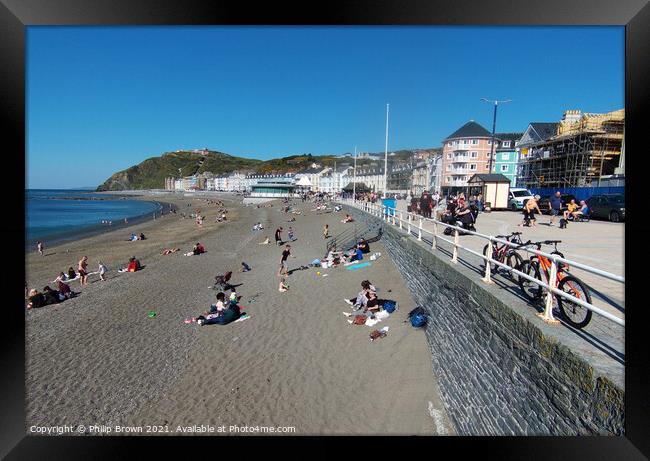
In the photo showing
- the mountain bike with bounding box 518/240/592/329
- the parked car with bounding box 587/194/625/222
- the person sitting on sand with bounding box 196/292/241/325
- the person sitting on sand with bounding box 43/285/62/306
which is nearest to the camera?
the mountain bike with bounding box 518/240/592/329

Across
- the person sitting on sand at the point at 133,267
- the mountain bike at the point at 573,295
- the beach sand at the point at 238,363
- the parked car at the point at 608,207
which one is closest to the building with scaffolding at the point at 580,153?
the parked car at the point at 608,207

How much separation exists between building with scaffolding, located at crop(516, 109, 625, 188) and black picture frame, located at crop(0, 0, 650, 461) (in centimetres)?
1628

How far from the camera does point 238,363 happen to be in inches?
255

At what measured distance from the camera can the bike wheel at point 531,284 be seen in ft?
11.5

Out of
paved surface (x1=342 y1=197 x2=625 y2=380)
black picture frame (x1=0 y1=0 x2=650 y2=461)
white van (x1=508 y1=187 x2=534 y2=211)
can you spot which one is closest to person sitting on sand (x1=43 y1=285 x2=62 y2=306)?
black picture frame (x1=0 y1=0 x2=650 y2=461)

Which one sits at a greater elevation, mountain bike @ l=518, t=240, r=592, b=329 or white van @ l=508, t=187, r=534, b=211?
white van @ l=508, t=187, r=534, b=211

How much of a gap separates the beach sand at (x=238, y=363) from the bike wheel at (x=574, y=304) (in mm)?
2839

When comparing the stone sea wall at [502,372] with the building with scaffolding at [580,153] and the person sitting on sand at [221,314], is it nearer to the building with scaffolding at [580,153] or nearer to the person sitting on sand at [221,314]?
the person sitting on sand at [221,314]

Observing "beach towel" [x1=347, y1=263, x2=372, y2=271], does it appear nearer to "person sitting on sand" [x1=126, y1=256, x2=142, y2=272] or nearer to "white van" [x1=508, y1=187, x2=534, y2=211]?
"person sitting on sand" [x1=126, y1=256, x2=142, y2=272]

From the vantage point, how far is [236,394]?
18.2ft

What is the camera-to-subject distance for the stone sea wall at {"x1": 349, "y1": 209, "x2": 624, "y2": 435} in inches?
88.0
